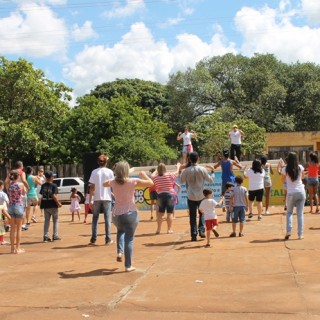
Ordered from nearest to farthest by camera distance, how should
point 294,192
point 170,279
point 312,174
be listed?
point 170,279 → point 294,192 → point 312,174

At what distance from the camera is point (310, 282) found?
23.6 feet

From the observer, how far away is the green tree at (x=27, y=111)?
28.6 metres

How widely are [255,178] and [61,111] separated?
19301 millimetres

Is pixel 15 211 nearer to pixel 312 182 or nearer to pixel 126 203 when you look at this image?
pixel 126 203

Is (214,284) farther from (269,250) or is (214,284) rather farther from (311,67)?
(311,67)

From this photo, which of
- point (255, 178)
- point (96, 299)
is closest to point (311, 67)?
point (255, 178)

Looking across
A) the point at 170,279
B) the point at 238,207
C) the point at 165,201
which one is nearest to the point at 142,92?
the point at 165,201

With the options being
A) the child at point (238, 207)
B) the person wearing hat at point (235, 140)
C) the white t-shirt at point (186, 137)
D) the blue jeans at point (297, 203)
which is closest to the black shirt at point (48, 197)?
the child at point (238, 207)

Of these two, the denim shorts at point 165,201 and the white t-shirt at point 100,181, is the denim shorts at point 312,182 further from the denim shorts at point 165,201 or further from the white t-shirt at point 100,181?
the white t-shirt at point 100,181

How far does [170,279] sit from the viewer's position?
7590mm

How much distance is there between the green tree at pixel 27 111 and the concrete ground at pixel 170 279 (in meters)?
17.9

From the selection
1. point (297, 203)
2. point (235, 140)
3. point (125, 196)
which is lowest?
point (297, 203)

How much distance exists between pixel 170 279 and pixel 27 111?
24.0 metres

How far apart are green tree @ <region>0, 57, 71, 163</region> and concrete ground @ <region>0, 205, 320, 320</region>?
1794 cm
